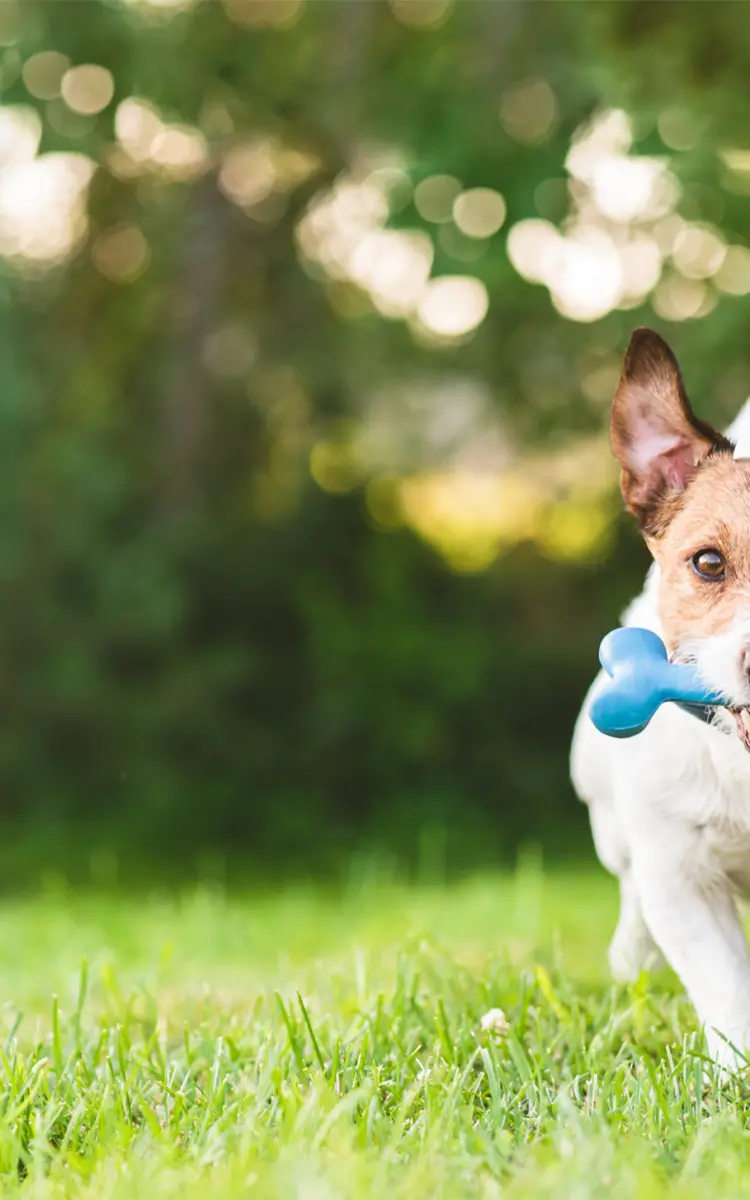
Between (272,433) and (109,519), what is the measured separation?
8.82 feet

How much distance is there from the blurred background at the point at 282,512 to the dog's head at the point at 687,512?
584 cm

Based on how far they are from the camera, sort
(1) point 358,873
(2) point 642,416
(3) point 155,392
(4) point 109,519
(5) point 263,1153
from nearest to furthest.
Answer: (5) point 263,1153 < (2) point 642,416 < (1) point 358,873 < (4) point 109,519 < (3) point 155,392

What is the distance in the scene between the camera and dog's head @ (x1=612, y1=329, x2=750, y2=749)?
314cm

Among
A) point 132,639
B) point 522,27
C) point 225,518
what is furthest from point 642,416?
point 225,518

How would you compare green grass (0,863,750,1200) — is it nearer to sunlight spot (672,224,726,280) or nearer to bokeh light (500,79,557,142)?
sunlight spot (672,224,726,280)

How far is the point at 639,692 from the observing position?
10.2 feet

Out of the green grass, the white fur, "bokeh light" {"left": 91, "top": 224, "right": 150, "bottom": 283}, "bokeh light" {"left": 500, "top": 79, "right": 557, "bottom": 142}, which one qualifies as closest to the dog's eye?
the white fur

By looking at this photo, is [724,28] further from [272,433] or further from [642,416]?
[272,433]

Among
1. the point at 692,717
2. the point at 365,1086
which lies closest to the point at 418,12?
the point at 692,717

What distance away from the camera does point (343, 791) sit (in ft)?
49.9

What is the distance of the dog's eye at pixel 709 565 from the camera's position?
330 centimetres

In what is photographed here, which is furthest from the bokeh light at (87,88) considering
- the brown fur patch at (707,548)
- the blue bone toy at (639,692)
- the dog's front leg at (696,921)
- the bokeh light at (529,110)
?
the dog's front leg at (696,921)

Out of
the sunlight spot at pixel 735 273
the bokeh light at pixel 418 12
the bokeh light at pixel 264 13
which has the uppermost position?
the bokeh light at pixel 418 12

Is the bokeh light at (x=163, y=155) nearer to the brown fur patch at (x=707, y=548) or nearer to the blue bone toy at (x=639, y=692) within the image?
the brown fur patch at (x=707, y=548)
